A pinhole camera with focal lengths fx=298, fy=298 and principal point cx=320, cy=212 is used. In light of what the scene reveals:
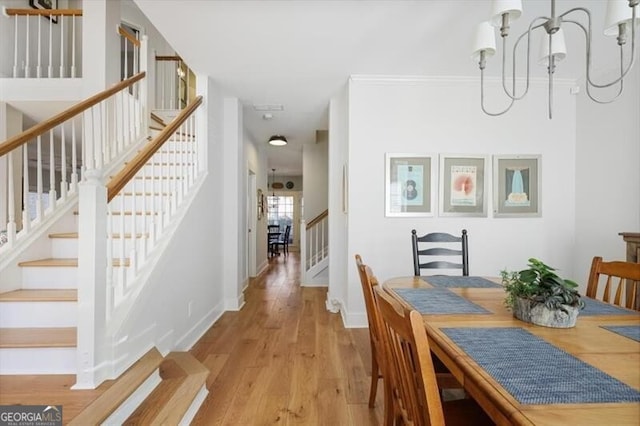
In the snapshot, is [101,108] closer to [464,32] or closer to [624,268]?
[464,32]

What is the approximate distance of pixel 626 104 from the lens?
272cm

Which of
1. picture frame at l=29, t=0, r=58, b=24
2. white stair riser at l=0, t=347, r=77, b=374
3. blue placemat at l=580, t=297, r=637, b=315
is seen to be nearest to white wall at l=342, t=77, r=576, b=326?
blue placemat at l=580, t=297, r=637, b=315

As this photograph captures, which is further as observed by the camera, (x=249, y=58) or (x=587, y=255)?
(x=587, y=255)

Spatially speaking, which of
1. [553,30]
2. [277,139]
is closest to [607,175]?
[553,30]

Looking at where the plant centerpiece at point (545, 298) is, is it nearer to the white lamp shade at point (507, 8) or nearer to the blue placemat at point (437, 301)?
the blue placemat at point (437, 301)

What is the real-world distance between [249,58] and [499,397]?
3096mm

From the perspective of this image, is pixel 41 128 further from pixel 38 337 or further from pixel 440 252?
pixel 440 252

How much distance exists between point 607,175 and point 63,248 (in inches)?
198

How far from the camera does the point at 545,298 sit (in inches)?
47.4

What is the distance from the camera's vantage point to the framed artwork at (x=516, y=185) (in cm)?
329

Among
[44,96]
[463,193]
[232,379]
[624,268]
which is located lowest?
[232,379]

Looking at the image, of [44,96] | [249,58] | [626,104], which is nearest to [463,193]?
[626,104]

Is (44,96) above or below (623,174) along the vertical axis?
above

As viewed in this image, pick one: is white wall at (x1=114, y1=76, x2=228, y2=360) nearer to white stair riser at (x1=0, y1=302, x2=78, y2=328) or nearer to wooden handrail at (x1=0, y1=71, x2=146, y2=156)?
white stair riser at (x1=0, y1=302, x2=78, y2=328)
